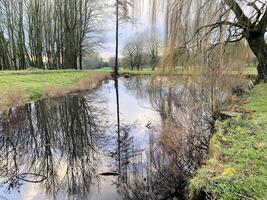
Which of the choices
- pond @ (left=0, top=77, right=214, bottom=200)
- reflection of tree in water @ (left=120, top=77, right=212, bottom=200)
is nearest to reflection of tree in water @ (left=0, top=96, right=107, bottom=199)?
pond @ (left=0, top=77, right=214, bottom=200)

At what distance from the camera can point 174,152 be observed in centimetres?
544

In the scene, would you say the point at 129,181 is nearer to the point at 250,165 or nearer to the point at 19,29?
the point at 250,165

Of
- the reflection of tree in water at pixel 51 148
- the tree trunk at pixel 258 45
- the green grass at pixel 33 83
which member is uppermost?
the tree trunk at pixel 258 45

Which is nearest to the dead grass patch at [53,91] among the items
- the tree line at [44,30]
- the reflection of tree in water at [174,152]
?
the reflection of tree in water at [174,152]

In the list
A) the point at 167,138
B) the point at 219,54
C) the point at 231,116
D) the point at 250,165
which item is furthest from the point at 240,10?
the point at 250,165

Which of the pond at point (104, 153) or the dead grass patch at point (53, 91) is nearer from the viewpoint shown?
the pond at point (104, 153)

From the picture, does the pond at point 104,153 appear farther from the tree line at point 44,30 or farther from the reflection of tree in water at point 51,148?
the tree line at point 44,30

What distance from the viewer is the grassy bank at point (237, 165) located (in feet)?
9.57

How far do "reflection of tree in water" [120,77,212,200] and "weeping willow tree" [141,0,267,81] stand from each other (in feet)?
2.55


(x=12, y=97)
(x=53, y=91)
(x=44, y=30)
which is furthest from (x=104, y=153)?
(x=44, y=30)

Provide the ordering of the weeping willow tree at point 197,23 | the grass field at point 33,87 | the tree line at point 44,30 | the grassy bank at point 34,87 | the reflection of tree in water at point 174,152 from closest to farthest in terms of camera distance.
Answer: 1. the reflection of tree in water at point 174,152
2. the weeping willow tree at point 197,23
3. the grass field at point 33,87
4. the grassy bank at point 34,87
5. the tree line at point 44,30

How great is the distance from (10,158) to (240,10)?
5.69 m

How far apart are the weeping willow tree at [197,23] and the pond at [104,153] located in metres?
0.86

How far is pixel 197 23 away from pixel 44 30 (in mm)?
25431
